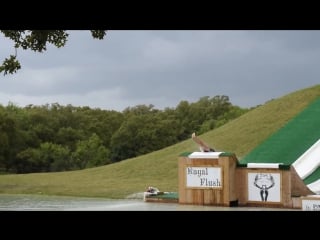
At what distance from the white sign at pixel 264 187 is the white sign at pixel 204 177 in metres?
0.50

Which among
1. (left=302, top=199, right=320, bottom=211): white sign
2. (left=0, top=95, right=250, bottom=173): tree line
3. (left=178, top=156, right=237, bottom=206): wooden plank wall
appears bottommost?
(left=302, top=199, right=320, bottom=211): white sign

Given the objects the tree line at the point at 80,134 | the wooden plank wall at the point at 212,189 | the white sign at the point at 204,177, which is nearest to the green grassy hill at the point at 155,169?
the tree line at the point at 80,134

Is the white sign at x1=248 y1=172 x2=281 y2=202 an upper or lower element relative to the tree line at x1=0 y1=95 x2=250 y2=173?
lower

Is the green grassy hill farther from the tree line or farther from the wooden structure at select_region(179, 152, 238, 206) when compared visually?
the wooden structure at select_region(179, 152, 238, 206)

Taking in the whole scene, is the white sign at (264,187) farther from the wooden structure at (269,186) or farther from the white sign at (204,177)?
the white sign at (204,177)

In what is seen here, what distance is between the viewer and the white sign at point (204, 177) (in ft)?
26.6

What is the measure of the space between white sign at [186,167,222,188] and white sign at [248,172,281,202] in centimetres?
50

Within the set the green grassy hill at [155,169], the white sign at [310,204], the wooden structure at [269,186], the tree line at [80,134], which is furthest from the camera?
the tree line at [80,134]

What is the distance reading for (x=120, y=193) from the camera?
12734 millimetres

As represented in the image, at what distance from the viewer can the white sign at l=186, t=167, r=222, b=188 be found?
8.09 metres

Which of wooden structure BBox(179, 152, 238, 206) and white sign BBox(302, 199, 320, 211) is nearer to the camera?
white sign BBox(302, 199, 320, 211)

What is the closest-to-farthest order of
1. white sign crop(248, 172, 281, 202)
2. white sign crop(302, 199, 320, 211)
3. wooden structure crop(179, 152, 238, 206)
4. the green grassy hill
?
1. white sign crop(302, 199, 320, 211)
2. white sign crop(248, 172, 281, 202)
3. wooden structure crop(179, 152, 238, 206)
4. the green grassy hill

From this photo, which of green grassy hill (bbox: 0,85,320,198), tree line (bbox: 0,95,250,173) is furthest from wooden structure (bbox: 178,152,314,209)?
tree line (bbox: 0,95,250,173)
